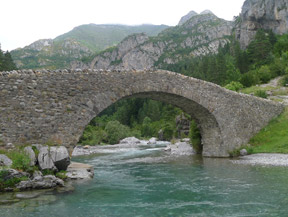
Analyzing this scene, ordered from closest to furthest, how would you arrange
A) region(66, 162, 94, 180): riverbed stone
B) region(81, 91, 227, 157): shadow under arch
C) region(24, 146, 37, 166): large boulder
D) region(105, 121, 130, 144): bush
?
region(24, 146, 37, 166): large boulder < region(66, 162, 94, 180): riverbed stone < region(81, 91, 227, 157): shadow under arch < region(105, 121, 130, 144): bush

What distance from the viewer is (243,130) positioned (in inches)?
714

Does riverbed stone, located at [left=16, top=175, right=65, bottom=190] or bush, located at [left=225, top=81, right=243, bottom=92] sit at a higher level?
bush, located at [left=225, top=81, right=243, bottom=92]

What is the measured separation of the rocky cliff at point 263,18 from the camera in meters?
62.2

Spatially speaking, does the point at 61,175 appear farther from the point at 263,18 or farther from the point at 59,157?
the point at 263,18

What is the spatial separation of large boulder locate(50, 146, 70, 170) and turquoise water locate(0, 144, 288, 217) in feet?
3.84

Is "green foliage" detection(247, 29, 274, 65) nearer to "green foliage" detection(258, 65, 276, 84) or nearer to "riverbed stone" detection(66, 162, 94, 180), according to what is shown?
"green foliage" detection(258, 65, 276, 84)

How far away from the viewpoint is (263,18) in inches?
2616

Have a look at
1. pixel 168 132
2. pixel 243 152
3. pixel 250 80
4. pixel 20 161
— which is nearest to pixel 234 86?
pixel 250 80

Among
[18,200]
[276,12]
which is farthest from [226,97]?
[276,12]

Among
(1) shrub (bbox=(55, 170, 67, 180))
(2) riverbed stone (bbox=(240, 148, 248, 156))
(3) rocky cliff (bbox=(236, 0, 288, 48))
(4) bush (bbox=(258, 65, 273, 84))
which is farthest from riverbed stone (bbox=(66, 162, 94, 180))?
(3) rocky cliff (bbox=(236, 0, 288, 48))

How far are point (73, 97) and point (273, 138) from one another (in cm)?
1324

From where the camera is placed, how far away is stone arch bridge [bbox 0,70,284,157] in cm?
1082

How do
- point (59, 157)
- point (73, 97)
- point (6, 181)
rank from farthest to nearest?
point (73, 97)
point (59, 157)
point (6, 181)

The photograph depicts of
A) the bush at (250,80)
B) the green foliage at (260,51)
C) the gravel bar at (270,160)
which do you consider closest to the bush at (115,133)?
the bush at (250,80)
